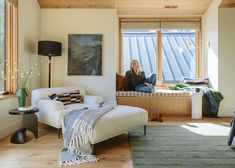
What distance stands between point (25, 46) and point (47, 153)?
7.58 ft

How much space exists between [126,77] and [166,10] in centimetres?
188

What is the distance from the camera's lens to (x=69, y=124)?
2986mm

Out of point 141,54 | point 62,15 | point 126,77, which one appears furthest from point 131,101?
point 62,15

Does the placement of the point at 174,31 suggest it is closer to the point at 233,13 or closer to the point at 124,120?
the point at 233,13

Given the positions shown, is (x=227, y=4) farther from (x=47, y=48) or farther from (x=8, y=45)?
(x=8, y=45)

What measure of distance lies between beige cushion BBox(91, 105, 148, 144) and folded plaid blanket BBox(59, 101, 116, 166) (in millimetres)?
78

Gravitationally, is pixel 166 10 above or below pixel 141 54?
above

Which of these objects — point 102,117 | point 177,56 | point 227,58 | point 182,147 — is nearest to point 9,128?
point 102,117

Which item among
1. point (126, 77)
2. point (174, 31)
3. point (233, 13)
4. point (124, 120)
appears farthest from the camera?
point (174, 31)

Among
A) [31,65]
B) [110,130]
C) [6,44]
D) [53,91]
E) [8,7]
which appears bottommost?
[110,130]

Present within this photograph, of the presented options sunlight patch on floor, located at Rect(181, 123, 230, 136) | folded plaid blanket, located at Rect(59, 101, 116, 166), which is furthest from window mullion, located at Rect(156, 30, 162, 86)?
folded plaid blanket, located at Rect(59, 101, 116, 166)

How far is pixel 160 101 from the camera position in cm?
530

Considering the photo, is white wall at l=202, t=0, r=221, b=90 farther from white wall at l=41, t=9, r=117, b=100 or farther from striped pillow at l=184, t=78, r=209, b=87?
white wall at l=41, t=9, r=117, b=100

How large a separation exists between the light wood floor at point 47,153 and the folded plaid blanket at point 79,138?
11cm
